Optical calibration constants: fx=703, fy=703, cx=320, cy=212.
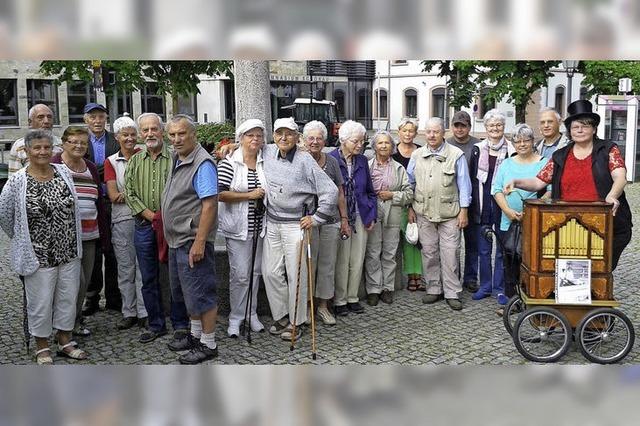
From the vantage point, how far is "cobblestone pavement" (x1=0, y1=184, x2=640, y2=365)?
16.4ft

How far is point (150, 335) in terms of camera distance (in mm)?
5434

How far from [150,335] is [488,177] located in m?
3.23

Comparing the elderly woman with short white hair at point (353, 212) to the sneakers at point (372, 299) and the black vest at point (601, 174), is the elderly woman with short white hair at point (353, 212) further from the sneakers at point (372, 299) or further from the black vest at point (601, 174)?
the black vest at point (601, 174)

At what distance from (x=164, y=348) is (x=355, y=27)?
457cm

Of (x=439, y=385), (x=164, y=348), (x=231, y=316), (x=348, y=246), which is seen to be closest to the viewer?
(x=439, y=385)

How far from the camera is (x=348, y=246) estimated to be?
20.1ft

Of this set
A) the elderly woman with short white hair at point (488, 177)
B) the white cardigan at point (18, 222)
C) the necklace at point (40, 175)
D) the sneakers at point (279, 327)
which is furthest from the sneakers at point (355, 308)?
the necklace at point (40, 175)

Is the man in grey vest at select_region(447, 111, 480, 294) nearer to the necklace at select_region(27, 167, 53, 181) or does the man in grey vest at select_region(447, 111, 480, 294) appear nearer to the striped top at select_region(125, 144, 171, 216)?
the striped top at select_region(125, 144, 171, 216)

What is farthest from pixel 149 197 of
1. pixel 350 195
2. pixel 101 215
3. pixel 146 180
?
pixel 350 195

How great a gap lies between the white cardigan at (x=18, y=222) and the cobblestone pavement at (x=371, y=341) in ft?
2.50

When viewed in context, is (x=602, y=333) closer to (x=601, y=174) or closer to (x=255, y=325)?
(x=601, y=174)

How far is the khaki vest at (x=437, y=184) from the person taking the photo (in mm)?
6184

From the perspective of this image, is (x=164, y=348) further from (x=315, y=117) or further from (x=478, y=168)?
(x=315, y=117)

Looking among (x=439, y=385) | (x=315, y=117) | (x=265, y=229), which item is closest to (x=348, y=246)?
(x=265, y=229)
